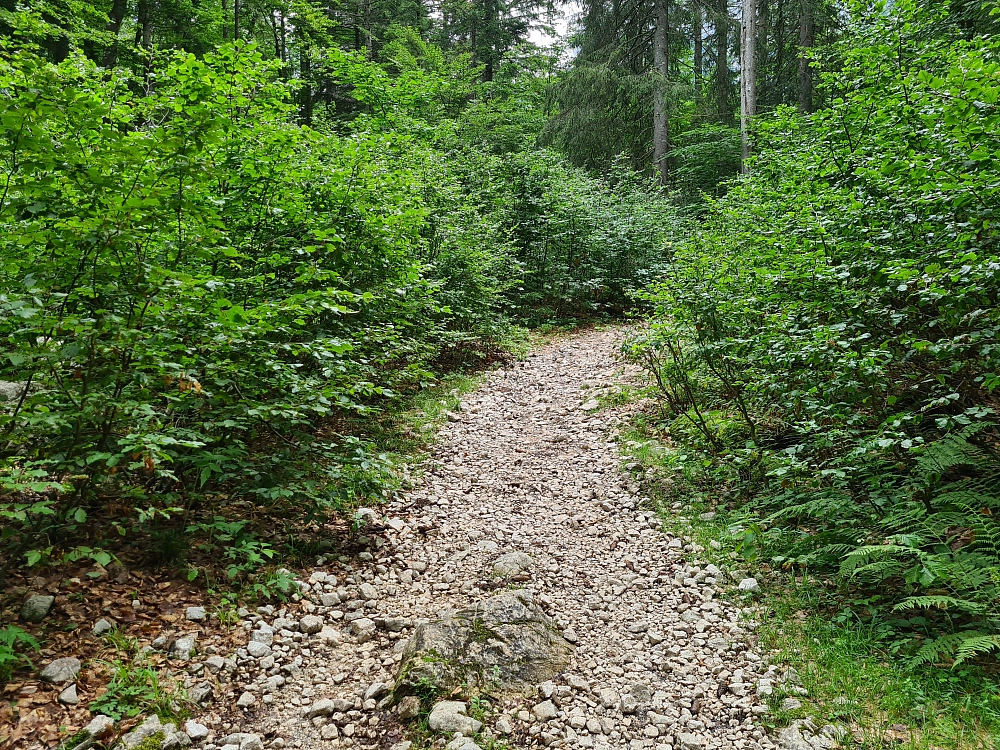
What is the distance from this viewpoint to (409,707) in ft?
10.4

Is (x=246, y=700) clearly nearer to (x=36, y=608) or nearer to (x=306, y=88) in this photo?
(x=36, y=608)

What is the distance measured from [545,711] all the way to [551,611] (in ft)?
3.19

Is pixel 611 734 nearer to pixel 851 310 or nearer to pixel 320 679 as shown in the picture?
pixel 320 679

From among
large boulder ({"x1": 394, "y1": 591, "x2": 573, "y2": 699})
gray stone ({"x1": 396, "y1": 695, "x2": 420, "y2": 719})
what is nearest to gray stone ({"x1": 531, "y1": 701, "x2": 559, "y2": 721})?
large boulder ({"x1": 394, "y1": 591, "x2": 573, "y2": 699})

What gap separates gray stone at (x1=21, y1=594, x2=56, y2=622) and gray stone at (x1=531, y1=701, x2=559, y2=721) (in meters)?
3.03

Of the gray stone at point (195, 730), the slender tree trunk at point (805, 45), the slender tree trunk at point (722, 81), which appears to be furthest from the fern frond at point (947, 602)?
the slender tree trunk at point (722, 81)

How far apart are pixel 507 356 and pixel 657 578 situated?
7151mm

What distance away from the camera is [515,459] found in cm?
700

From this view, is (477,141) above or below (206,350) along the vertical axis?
above

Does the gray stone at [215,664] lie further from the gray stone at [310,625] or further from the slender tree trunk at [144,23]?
the slender tree trunk at [144,23]

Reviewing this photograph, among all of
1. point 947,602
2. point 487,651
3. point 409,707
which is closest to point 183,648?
point 409,707

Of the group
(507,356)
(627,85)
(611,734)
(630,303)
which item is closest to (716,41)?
(627,85)

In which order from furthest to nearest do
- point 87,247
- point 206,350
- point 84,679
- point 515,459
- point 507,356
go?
point 507,356
point 515,459
point 206,350
point 87,247
point 84,679

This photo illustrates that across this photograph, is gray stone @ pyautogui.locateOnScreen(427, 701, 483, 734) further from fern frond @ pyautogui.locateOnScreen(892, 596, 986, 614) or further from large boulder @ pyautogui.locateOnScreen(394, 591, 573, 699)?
fern frond @ pyautogui.locateOnScreen(892, 596, 986, 614)
